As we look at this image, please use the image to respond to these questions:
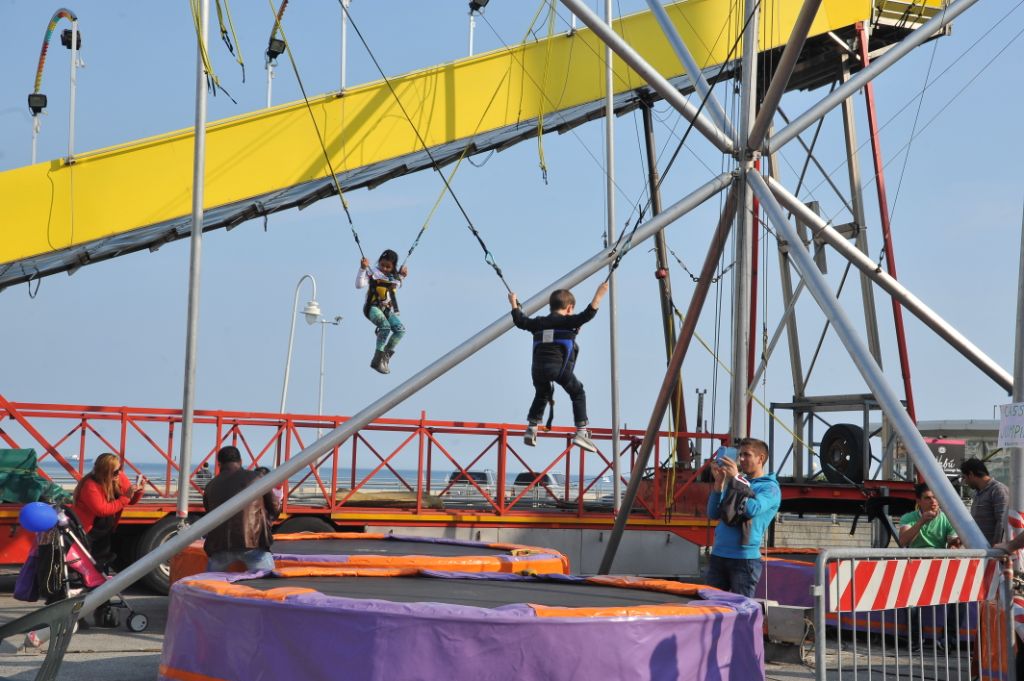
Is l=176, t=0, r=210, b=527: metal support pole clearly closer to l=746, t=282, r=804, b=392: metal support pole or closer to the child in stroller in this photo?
the child in stroller

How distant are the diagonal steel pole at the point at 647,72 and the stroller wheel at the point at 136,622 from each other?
5991mm

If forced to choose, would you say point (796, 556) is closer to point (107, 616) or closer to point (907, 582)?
point (907, 582)

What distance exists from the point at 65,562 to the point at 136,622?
96cm

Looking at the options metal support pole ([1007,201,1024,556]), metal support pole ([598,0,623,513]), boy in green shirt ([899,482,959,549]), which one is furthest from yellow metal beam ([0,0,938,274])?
boy in green shirt ([899,482,959,549])

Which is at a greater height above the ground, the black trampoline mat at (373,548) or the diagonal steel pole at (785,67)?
the diagonal steel pole at (785,67)

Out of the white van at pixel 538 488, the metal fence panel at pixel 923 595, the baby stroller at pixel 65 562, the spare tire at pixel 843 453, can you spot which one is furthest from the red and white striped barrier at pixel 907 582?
the spare tire at pixel 843 453

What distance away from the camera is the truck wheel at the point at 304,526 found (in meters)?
12.7

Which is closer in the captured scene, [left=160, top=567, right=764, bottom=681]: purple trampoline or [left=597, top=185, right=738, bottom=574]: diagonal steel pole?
[left=160, top=567, right=764, bottom=681]: purple trampoline

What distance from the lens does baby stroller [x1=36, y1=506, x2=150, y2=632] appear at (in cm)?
902

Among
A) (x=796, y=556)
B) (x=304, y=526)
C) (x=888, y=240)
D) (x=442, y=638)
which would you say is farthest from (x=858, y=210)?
(x=442, y=638)

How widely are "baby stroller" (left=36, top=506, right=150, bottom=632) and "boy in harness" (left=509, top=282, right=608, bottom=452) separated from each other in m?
3.85

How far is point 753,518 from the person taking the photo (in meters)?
7.51

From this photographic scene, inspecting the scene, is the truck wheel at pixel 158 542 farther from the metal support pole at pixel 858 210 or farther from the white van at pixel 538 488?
the metal support pole at pixel 858 210

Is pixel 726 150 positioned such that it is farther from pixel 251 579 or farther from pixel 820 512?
pixel 820 512
